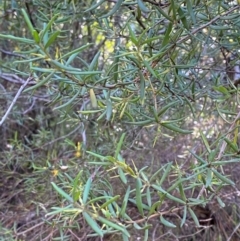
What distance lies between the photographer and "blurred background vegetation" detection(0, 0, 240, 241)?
55 centimetres

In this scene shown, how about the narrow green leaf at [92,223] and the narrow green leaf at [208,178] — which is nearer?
the narrow green leaf at [92,223]

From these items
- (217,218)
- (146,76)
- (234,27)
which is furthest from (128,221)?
(217,218)

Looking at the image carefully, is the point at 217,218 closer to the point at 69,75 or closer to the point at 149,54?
the point at 149,54

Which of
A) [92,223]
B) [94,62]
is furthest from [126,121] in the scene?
[92,223]

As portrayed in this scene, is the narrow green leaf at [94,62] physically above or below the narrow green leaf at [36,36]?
below

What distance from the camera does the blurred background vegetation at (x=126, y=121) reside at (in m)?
0.55

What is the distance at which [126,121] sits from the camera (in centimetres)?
89

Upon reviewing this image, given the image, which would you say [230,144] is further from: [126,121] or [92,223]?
[126,121]

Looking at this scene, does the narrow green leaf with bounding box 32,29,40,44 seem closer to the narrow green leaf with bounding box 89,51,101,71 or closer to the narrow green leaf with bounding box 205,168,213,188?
the narrow green leaf with bounding box 89,51,101,71

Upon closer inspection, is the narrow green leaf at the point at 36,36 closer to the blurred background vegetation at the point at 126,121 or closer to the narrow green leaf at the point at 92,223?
the blurred background vegetation at the point at 126,121

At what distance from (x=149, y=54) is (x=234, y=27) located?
192 mm

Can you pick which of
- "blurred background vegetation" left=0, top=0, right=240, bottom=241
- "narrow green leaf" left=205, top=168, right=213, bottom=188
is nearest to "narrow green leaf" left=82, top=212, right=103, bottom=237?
"blurred background vegetation" left=0, top=0, right=240, bottom=241

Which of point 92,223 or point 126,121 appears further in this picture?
point 126,121

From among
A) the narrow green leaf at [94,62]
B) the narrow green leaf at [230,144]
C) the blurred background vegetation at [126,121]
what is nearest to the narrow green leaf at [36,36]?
the blurred background vegetation at [126,121]
